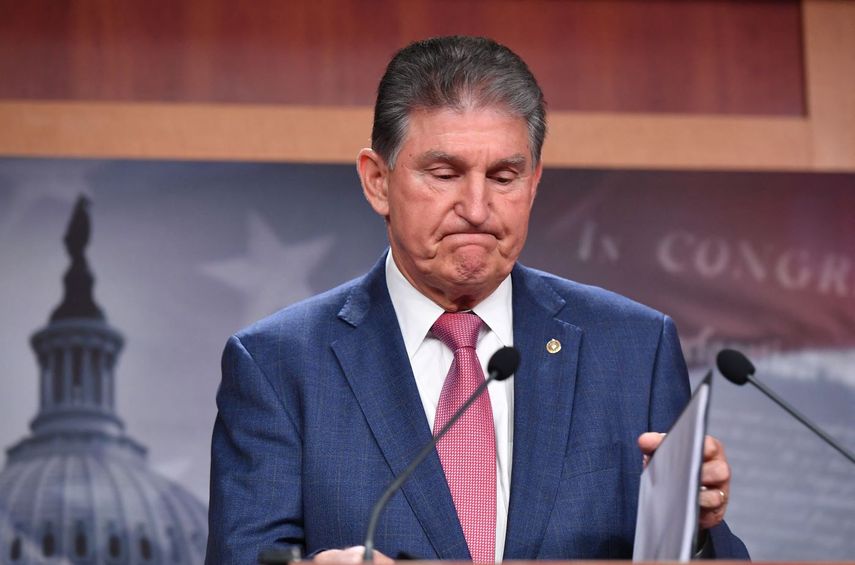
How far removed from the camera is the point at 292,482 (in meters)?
2.14

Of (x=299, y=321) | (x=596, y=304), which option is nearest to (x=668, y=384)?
(x=596, y=304)

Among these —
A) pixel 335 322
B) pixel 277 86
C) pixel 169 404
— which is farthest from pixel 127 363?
pixel 335 322

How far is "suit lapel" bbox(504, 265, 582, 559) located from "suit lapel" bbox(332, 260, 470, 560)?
0.36 ft

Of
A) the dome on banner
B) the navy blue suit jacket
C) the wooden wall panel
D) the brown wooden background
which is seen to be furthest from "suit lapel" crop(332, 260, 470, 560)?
the wooden wall panel

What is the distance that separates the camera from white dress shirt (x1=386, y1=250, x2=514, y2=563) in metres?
2.18

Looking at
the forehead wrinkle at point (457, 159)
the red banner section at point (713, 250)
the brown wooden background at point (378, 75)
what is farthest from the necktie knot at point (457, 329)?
the brown wooden background at point (378, 75)

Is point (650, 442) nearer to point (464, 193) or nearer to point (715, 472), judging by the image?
point (715, 472)

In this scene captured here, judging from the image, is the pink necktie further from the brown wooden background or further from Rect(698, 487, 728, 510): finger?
the brown wooden background

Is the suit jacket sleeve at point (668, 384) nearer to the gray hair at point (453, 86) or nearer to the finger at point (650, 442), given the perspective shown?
the finger at point (650, 442)

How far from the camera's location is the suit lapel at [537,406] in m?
2.08

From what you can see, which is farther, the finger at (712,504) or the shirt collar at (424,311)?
the shirt collar at (424,311)

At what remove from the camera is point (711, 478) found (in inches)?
74.7

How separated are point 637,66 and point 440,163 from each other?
6.84 feet

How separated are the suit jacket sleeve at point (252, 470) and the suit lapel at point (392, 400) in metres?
0.13
